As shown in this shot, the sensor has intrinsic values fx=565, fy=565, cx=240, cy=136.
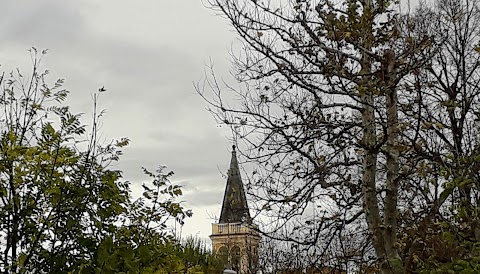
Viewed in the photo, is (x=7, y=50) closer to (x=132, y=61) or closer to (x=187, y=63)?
(x=132, y=61)

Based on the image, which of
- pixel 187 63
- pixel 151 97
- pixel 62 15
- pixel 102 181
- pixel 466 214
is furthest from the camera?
pixel 151 97

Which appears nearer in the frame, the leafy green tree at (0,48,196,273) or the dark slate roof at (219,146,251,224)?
the leafy green tree at (0,48,196,273)

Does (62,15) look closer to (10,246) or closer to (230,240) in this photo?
(10,246)

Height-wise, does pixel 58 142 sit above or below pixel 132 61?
below

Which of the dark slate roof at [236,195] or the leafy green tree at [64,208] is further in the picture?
the dark slate roof at [236,195]

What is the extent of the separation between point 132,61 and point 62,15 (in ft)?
3.89

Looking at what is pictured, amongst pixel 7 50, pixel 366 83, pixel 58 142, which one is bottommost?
pixel 58 142

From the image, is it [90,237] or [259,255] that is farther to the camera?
[259,255]

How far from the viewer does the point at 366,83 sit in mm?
4816

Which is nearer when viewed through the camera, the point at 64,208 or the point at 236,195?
the point at 64,208

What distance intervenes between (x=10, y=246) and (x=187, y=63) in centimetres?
393

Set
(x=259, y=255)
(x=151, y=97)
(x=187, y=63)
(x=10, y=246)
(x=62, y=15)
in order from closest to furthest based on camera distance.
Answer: (x=10, y=246)
(x=62, y=15)
(x=187, y=63)
(x=151, y=97)
(x=259, y=255)

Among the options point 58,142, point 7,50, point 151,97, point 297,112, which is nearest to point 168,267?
point 58,142

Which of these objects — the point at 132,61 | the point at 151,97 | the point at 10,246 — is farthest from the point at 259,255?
the point at 10,246
